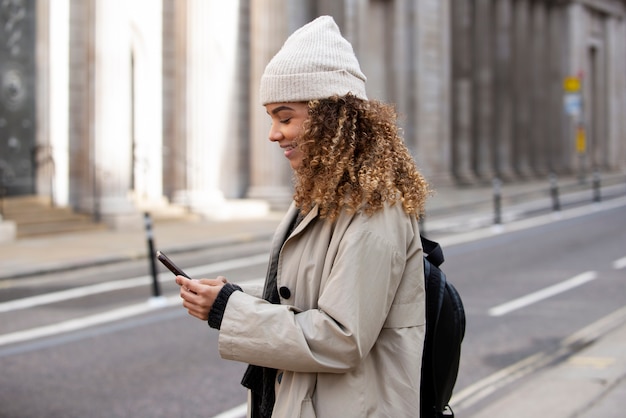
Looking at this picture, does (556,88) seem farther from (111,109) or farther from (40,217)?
(40,217)

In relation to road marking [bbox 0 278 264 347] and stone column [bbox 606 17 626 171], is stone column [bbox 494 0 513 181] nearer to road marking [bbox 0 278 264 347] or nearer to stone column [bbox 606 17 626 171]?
stone column [bbox 606 17 626 171]

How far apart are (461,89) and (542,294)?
79.1ft

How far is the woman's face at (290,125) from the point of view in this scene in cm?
248

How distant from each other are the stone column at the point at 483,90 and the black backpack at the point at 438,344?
107ft

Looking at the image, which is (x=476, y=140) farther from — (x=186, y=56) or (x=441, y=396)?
(x=441, y=396)

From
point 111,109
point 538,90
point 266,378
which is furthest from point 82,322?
point 538,90

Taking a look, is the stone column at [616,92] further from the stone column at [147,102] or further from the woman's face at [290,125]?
the woman's face at [290,125]

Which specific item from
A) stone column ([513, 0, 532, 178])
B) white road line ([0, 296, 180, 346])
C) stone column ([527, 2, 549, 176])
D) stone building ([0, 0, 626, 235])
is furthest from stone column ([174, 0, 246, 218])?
stone column ([527, 2, 549, 176])

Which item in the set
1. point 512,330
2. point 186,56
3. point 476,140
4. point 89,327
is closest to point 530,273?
point 512,330

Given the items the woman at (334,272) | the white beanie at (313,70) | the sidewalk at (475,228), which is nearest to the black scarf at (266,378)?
the woman at (334,272)

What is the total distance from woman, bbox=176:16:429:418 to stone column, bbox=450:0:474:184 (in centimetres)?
3113

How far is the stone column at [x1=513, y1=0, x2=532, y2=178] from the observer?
37.7m

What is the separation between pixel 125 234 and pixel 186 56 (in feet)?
18.9

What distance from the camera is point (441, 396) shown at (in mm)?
2521
